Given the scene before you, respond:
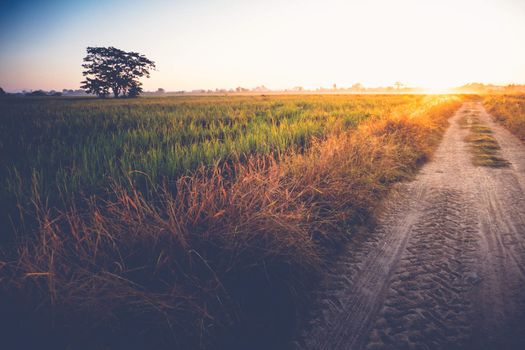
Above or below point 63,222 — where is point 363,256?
below

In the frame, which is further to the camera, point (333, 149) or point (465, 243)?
point (333, 149)

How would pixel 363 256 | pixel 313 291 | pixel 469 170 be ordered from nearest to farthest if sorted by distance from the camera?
pixel 313 291 → pixel 363 256 → pixel 469 170

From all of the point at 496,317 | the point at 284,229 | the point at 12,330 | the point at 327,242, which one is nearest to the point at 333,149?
the point at 327,242

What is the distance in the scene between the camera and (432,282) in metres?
2.38

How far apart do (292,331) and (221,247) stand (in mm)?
825

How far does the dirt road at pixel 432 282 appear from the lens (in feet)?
6.15

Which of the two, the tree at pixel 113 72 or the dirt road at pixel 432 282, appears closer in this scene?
the dirt road at pixel 432 282

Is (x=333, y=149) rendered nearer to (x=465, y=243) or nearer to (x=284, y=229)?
(x=465, y=243)

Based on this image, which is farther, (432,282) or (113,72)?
(113,72)

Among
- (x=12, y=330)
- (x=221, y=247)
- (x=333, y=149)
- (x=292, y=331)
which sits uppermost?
(x=333, y=149)

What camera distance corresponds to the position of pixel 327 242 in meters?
3.08

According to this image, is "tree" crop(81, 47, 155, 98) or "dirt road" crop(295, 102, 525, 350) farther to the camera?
"tree" crop(81, 47, 155, 98)

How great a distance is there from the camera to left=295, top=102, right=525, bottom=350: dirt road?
1.88 m

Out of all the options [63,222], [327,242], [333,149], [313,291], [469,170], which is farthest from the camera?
[469,170]
